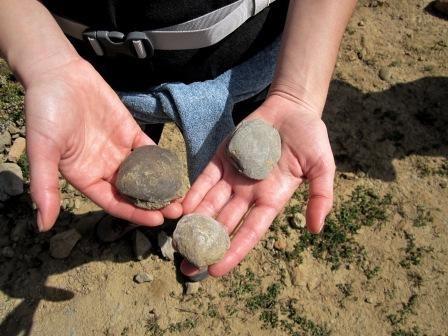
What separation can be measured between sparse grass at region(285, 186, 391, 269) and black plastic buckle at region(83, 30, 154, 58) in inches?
87.0

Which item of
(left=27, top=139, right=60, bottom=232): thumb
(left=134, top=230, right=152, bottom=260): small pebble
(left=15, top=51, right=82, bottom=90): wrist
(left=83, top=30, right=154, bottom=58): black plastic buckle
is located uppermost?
(left=83, top=30, right=154, bottom=58): black plastic buckle

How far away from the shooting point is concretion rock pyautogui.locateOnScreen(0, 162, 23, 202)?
3.64 m

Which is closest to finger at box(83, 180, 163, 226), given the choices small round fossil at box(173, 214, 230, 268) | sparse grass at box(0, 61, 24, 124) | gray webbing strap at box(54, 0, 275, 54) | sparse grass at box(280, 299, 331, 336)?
small round fossil at box(173, 214, 230, 268)

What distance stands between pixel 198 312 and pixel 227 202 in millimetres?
1363

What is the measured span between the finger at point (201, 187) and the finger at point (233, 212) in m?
0.14

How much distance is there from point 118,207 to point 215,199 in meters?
0.51

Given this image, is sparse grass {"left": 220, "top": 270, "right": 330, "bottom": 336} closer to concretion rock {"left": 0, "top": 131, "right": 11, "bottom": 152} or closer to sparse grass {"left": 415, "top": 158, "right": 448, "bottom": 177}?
sparse grass {"left": 415, "top": 158, "right": 448, "bottom": 177}

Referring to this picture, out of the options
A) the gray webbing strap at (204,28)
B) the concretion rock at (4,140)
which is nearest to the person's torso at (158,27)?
the gray webbing strap at (204,28)

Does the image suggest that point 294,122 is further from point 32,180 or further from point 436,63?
point 436,63

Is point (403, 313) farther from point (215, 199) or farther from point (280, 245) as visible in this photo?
point (215, 199)

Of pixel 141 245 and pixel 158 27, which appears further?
pixel 141 245

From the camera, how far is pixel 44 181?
1775 millimetres

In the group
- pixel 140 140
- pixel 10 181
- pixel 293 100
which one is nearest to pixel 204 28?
pixel 293 100

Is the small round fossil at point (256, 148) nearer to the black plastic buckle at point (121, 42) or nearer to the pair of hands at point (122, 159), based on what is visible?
the pair of hands at point (122, 159)
